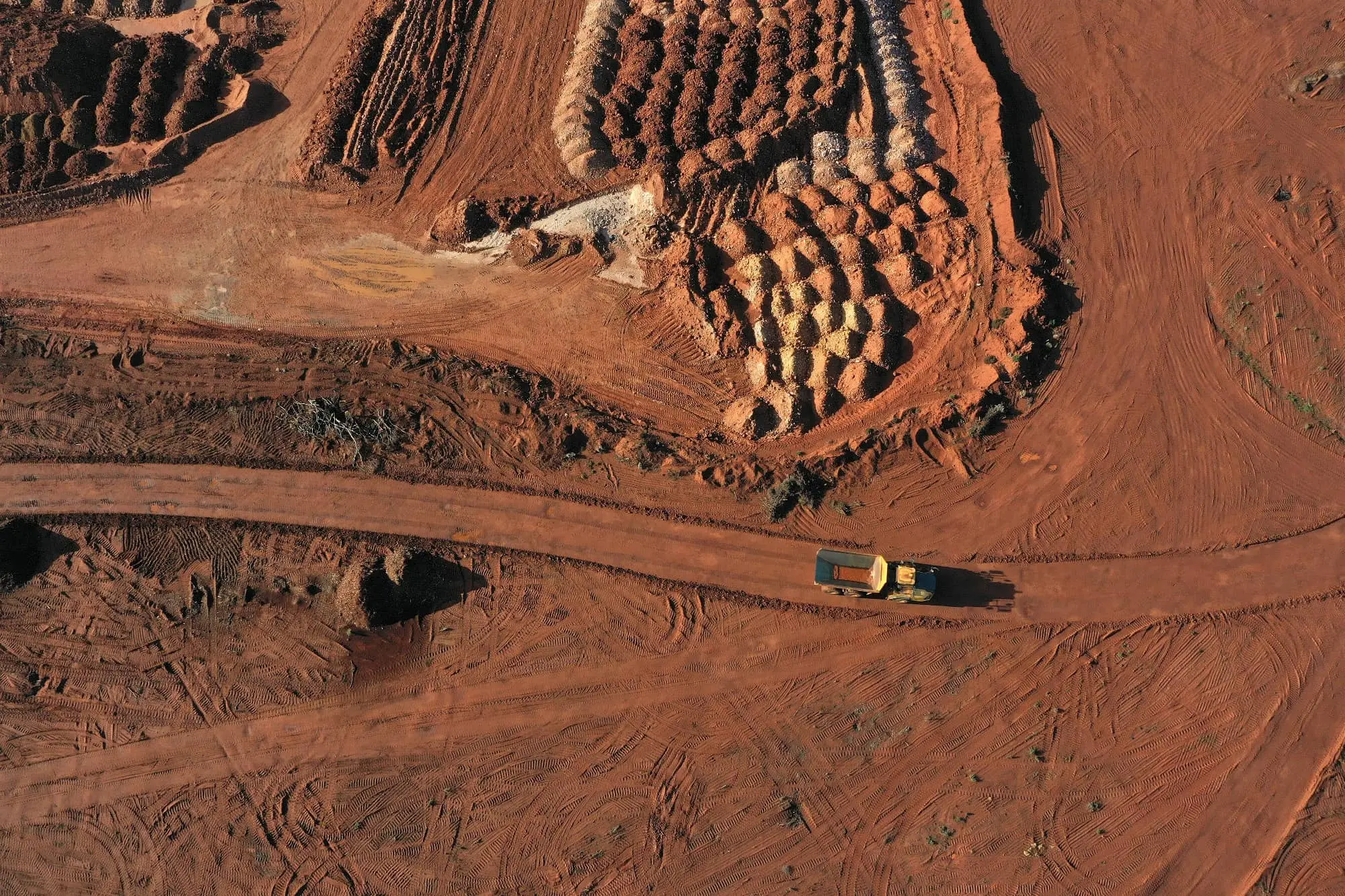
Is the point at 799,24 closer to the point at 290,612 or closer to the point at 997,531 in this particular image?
the point at 997,531

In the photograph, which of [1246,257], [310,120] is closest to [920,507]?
[1246,257]

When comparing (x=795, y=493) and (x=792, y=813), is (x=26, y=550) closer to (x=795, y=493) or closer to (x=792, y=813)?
(x=795, y=493)

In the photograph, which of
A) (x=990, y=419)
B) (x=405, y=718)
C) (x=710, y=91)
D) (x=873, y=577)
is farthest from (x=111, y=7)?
(x=990, y=419)

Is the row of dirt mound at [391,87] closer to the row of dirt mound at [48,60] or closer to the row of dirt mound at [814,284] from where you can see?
the row of dirt mound at [48,60]

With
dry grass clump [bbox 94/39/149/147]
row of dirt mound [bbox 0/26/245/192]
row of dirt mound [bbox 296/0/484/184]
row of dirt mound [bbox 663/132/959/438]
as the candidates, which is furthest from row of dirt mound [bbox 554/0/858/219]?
dry grass clump [bbox 94/39/149/147]

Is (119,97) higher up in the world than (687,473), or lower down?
higher up
